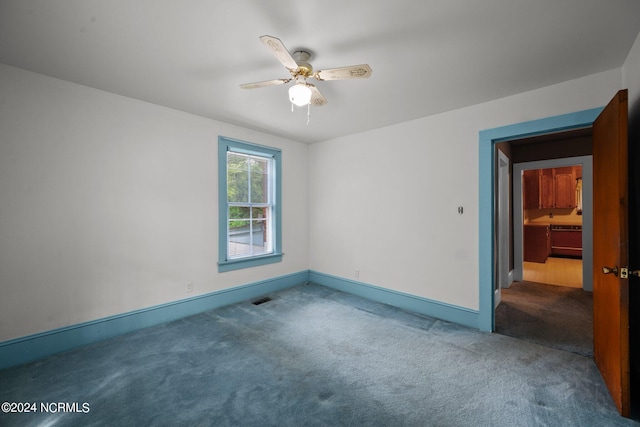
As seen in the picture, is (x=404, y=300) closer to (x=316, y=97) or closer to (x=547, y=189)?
(x=316, y=97)

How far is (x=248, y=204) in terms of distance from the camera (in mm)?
4047

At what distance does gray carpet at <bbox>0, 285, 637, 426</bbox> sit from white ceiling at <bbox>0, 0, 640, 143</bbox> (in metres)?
2.57

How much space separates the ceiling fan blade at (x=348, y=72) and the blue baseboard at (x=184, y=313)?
9.19 feet

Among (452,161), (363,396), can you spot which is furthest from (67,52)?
(452,161)

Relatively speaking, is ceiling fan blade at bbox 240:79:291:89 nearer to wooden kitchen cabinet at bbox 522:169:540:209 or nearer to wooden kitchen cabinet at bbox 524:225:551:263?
wooden kitchen cabinet at bbox 524:225:551:263

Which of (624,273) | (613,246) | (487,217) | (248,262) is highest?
(487,217)

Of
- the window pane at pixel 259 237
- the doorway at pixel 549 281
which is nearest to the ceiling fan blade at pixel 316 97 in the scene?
the window pane at pixel 259 237

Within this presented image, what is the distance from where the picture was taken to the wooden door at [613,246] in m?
1.69

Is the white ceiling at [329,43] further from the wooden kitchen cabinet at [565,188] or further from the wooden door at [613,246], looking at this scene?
the wooden kitchen cabinet at [565,188]

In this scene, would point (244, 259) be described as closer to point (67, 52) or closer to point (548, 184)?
point (67, 52)

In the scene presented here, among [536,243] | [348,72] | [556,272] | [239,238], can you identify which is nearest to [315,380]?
[348,72]

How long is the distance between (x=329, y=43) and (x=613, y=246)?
2.46 m

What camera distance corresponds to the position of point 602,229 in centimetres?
199

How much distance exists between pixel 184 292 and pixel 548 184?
8.51 metres
